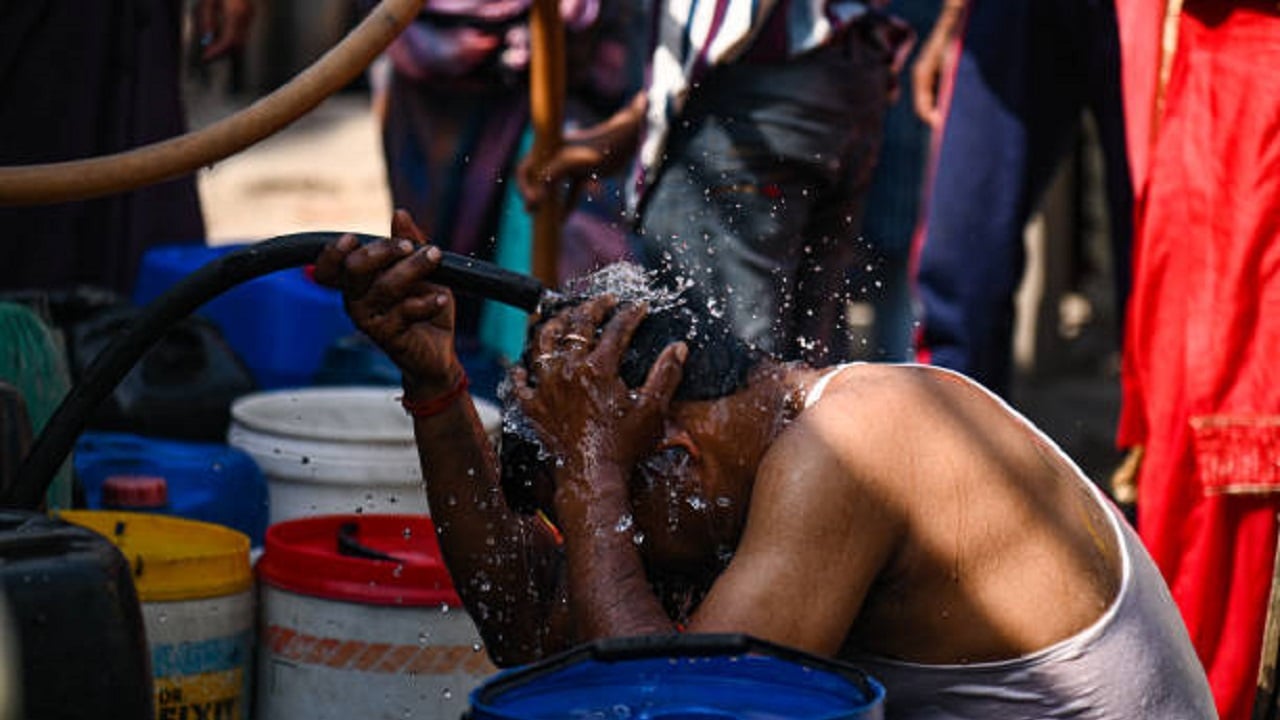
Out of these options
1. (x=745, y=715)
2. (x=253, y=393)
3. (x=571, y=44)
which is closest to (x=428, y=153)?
(x=571, y=44)

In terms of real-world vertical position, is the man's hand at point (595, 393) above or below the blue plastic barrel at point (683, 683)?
above

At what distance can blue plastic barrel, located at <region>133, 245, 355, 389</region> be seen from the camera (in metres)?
4.80

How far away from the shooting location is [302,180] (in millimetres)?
12094

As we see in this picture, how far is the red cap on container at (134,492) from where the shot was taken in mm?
3502

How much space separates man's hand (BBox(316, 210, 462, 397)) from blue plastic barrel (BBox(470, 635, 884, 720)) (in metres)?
0.74

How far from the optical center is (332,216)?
10906 mm

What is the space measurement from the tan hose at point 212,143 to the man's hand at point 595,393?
62cm

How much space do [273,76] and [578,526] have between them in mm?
12987

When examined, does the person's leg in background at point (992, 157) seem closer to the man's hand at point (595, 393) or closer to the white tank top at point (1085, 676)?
the white tank top at point (1085, 676)

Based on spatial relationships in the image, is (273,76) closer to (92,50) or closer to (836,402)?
(92,50)

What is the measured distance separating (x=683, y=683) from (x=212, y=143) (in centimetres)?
121

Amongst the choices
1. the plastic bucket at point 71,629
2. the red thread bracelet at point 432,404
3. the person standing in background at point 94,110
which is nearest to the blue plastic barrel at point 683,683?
the plastic bucket at point 71,629

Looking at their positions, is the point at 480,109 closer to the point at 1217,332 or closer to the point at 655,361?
the point at 1217,332

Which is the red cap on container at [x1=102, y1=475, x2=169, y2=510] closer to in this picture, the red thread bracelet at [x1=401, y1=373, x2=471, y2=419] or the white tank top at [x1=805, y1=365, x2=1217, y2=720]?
the red thread bracelet at [x1=401, y1=373, x2=471, y2=419]
